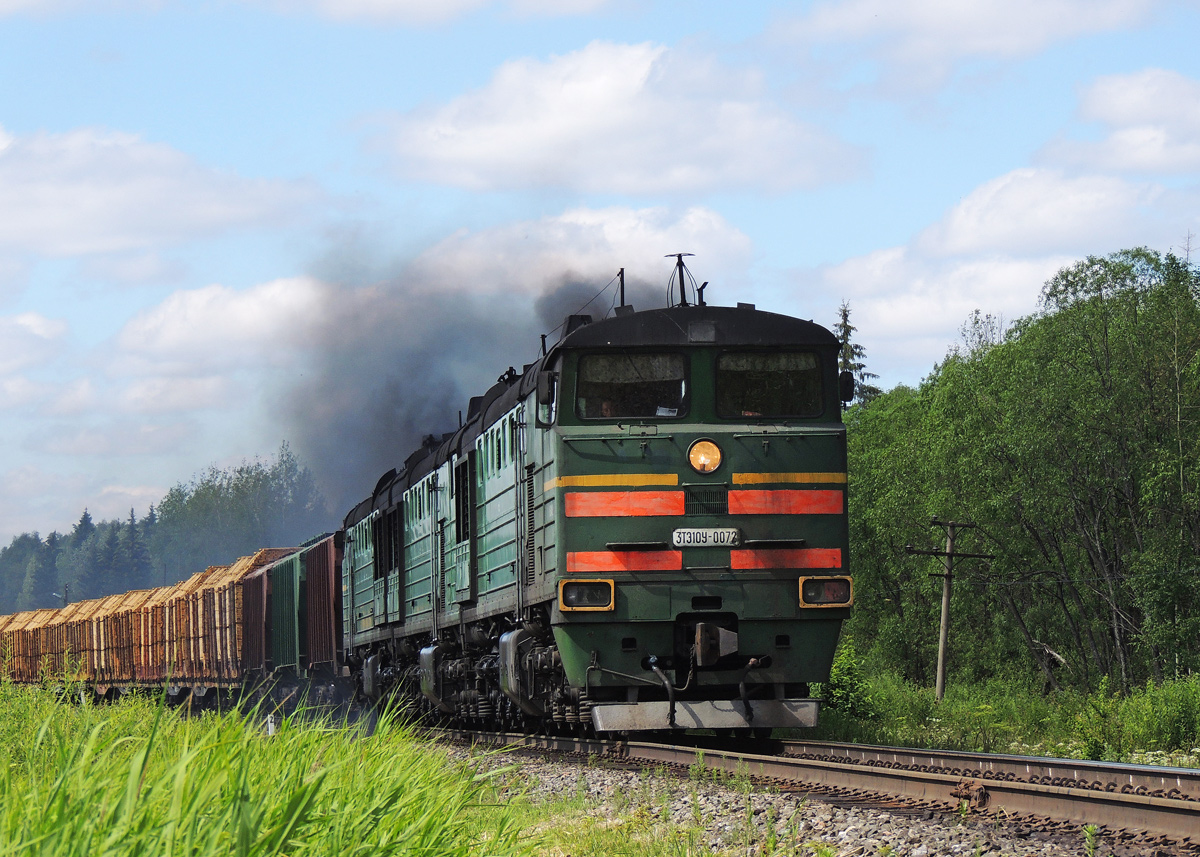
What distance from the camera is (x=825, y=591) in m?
11.9

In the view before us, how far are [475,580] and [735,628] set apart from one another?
4711 mm

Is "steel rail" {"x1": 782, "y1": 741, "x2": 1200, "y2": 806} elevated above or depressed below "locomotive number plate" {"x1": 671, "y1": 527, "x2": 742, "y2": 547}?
below

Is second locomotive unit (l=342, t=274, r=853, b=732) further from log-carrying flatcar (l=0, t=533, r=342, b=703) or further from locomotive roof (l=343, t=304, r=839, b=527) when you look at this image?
log-carrying flatcar (l=0, t=533, r=342, b=703)

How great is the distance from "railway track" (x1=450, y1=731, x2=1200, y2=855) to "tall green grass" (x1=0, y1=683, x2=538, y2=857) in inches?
104

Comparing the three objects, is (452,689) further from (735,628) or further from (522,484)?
(735,628)

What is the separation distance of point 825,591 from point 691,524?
4.35ft

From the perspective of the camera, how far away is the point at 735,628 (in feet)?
38.8

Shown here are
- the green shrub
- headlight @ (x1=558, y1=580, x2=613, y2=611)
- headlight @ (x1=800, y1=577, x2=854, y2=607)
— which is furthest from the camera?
the green shrub

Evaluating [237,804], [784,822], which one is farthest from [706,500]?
[237,804]

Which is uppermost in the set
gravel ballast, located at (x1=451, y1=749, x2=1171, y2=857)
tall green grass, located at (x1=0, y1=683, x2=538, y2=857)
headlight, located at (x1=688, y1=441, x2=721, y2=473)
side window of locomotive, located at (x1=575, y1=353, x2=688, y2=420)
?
side window of locomotive, located at (x1=575, y1=353, x2=688, y2=420)

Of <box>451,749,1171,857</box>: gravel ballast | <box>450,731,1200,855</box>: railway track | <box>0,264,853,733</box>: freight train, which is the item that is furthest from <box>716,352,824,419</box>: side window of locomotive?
<box>451,749,1171,857</box>: gravel ballast

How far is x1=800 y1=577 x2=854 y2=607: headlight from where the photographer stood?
39.0 feet

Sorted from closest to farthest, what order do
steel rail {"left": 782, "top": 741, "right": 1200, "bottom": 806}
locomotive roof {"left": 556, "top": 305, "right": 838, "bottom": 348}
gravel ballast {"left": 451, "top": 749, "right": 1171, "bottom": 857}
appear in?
gravel ballast {"left": 451, "top": 749, "right": 1171, "bottom": 857}
steel rail {"left": 782, "top": 741, "right": 1200, "bottom": 806}
locomotive roof {"left": 556, "top": 305, "right": 838, "bottom": 348}

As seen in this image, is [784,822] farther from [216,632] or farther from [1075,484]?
[1075,484]
